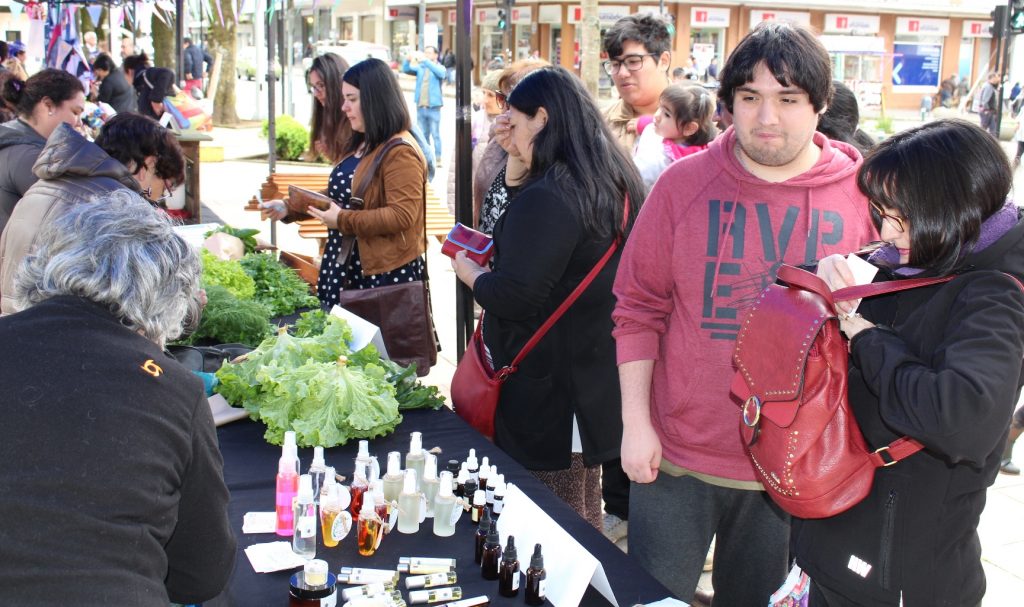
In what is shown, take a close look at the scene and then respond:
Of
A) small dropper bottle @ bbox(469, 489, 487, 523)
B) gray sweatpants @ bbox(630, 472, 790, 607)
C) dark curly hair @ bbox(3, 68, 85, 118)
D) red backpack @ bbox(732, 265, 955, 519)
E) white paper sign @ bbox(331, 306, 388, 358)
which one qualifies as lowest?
gray sweatpants @ bbox(630, 472, 790, 607)

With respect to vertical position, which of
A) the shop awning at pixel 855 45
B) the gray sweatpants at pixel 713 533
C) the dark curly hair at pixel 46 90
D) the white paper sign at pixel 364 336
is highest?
the shop awning at pixel 855 45

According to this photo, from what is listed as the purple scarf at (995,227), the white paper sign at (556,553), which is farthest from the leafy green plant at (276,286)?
the purple scarf at (995,227)

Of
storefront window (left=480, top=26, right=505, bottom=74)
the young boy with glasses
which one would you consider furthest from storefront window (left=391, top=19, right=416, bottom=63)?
the young boy with glasses

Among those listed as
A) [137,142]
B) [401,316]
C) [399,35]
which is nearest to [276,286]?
[401,316]

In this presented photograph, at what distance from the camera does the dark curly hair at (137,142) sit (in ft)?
12.9

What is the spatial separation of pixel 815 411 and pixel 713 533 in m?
0.82

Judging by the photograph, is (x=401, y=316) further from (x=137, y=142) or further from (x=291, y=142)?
(x=291, y=142)

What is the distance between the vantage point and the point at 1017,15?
43.6 feet

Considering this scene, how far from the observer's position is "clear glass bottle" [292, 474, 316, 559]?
2127 millimetres

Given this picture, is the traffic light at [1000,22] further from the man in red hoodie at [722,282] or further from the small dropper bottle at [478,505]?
the small dropper bottle at [478,505]

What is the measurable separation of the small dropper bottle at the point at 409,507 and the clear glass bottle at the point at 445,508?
48 mm

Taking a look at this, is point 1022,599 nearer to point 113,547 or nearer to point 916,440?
point 916,440

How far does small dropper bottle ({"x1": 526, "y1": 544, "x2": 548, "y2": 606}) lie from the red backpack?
51cm

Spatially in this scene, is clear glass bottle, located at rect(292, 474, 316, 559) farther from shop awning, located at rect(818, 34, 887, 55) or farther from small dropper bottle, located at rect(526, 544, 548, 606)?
shop awning, located at rect(818, 34, 887, 55)
